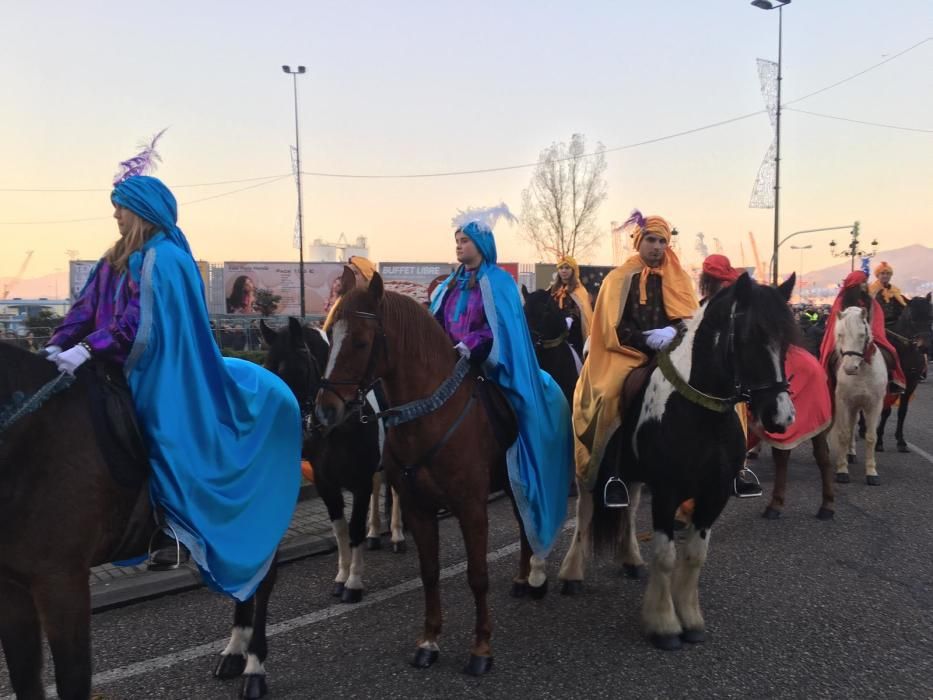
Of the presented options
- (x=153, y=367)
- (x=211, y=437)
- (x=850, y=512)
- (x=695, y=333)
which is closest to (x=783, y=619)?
(x=695, y=333)

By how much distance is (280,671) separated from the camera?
3391mm

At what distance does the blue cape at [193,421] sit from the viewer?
105 inches

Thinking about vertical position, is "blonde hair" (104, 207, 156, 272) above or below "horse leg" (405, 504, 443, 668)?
above

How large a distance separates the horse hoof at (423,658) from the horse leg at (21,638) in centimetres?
173

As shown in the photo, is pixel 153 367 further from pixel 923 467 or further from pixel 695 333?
pixel 923 467

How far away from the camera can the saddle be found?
4113 millimetres

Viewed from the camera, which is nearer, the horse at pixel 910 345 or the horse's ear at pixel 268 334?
the horse's ear at pixel 268 334

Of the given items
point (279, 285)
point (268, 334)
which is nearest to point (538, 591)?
point (268, 334)

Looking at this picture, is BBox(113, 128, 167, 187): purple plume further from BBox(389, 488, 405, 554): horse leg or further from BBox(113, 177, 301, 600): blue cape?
BBox(389, 488, 405, 554): horse leg

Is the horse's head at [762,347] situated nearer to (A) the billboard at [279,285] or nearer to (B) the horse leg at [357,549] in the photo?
(B) the horse leg at [357,549]

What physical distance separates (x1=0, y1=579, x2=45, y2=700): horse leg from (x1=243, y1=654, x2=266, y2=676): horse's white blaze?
3.08 feet

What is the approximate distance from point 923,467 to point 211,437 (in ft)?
29.5

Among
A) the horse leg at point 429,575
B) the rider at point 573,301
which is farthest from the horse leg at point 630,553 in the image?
the rider at point 573,301

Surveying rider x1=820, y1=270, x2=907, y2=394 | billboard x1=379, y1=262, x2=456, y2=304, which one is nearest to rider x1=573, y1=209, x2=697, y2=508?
rider x1=820, y1=270, x2=907, y2=394
